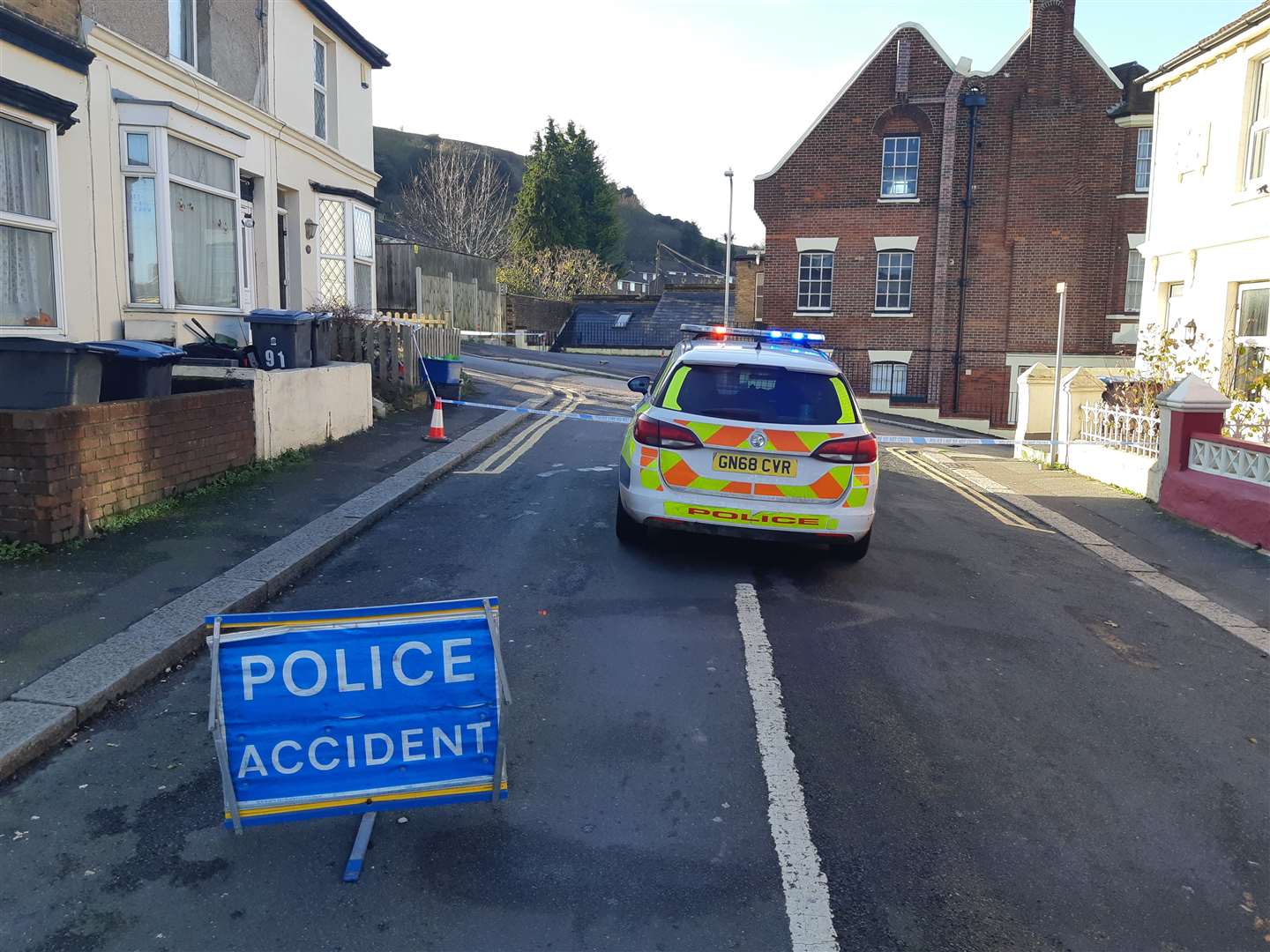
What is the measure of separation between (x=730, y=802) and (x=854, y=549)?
12.6 ft

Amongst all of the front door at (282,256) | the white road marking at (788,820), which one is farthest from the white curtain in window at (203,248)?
the white road marking at (788,820)

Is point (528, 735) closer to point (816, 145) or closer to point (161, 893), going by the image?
point (161, 893)

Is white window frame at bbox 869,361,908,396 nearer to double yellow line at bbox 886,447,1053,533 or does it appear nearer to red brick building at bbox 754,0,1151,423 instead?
red brick building at bbox 754,0,1151,423

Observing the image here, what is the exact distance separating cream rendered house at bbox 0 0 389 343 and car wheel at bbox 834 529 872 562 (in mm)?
8079

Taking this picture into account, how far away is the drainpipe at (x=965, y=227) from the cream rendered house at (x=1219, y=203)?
11125 mm

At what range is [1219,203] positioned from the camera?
47.0ft

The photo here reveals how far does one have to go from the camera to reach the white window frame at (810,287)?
92.5 feet

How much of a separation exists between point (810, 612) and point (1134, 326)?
24411 mm

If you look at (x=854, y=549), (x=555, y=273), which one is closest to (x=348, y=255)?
(x=854, y=549)

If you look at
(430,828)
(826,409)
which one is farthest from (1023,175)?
(430,828)

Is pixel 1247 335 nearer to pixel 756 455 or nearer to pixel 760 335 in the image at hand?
pixel 760 335

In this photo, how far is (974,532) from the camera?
31.3 ft

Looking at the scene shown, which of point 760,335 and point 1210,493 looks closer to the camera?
point 760,335

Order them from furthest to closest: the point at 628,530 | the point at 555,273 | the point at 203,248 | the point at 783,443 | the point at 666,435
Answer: the point at 555,273
the point at 203,248
the point at 628,530
the point at 666,435
the point at 783,443
